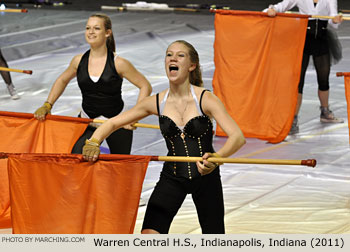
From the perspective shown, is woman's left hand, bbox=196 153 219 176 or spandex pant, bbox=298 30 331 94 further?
spandex pant, bbox=298 30 331 94

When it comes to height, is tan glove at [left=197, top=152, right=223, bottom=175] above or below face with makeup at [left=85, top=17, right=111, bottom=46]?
below

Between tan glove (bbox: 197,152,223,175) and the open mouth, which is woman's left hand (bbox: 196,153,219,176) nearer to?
tan glove (bbox: 197,152,223,175)

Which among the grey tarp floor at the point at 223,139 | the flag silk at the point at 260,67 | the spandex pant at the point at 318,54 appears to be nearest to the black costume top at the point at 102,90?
the grey tarp floor at the point at 223,139

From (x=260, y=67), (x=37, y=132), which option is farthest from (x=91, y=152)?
(x=260, y=67)

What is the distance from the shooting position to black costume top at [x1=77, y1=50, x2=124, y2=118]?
17.0 ft

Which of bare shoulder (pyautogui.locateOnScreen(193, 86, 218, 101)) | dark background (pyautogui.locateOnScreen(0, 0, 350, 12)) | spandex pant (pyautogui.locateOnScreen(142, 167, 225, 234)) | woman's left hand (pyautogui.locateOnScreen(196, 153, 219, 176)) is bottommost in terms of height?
dark background (pyautogui.locateOnScreen(0, 0, 350, 12))

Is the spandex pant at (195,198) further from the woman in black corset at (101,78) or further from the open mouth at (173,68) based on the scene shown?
the woman in black corset at (101,78)

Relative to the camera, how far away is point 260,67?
705cm

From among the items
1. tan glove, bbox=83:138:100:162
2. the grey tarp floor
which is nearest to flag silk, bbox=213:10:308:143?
the grey tarp floor

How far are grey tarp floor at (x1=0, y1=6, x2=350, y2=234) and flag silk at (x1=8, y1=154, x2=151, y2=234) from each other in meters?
1.23

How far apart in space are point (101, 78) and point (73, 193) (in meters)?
1.42

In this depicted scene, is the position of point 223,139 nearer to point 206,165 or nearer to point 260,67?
point 260,67

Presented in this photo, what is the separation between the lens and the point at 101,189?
3898 millimetres

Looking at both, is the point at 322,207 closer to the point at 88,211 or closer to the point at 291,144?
the point at 291,144
